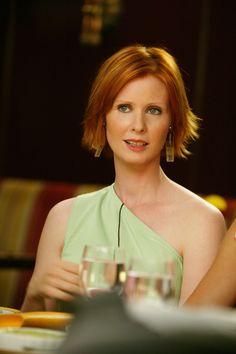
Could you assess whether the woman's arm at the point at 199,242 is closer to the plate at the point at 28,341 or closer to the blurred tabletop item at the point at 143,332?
the plate at the point at 28,341

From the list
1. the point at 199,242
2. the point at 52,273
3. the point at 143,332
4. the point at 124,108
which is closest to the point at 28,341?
the point at 143,332

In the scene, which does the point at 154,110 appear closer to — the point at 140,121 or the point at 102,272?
the point at 140,121

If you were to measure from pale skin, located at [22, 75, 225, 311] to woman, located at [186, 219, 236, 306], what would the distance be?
0.48 feet

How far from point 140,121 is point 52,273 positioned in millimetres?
571

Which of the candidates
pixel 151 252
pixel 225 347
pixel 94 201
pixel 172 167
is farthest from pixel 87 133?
pixel 172 167

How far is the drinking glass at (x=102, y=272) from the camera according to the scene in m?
1.49

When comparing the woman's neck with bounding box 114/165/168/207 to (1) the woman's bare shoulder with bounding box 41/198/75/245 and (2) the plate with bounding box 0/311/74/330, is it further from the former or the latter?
(2) the plate with bounding box 0/311/74/330

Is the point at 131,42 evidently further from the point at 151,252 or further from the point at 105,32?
the point at 151,252

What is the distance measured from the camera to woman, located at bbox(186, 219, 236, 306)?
2244 millimetres

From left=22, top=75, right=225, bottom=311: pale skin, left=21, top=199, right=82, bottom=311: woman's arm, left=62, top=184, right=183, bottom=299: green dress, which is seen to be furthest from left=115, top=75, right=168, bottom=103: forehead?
left=21, top=199, right=82, bottom=311: woman's arm

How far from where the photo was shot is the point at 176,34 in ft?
17.9

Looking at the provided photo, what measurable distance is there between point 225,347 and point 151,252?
176 centimetres

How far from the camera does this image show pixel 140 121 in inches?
98.7

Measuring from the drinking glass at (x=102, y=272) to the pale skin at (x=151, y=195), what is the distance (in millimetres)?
878
